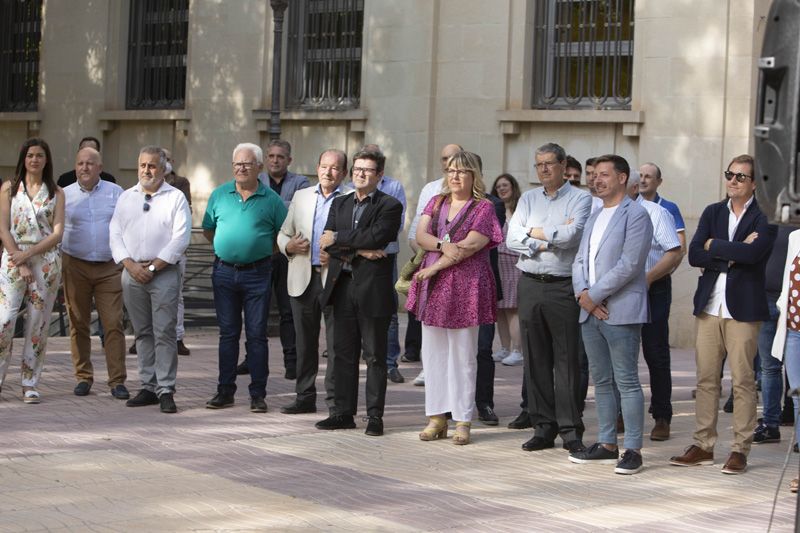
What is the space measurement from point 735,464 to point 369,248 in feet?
9.82

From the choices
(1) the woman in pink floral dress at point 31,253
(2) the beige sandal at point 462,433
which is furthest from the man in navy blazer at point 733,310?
(1) the woman in pink floral dress at point 31,253

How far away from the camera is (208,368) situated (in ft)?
45.2

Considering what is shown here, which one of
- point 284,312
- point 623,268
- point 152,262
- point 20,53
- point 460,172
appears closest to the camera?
point 623,268

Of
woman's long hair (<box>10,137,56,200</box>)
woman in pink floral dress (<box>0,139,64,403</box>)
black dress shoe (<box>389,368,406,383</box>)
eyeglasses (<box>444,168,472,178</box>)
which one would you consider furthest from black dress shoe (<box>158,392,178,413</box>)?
eyeglasses (<box>444,168,472,178</box>)

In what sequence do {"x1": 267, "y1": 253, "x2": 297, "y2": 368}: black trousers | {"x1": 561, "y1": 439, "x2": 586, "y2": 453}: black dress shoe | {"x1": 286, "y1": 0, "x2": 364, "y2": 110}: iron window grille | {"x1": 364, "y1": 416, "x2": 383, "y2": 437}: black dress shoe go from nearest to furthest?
{"x1": 561, "y1": 439, "x2": 586, "y2": 453}: black dress shoe < {"x1": 364, "y1": 416, "x2": 383, "y2": 437}: black dress shoe < {"x1": 267, "y1": 253, "x2": 297, "y2": 368}: black trousers < {"x1": 286, "y1": 0, "x2": 364, "y2": 110}: iron window grille

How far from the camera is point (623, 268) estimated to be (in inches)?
355

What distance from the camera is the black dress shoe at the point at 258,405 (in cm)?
1105

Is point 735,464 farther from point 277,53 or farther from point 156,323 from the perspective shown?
point 277,53

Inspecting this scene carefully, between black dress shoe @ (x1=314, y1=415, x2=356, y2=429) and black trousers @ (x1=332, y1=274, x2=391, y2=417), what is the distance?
0.04 meters

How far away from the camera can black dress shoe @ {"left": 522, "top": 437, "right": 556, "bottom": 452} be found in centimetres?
976

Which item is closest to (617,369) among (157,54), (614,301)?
(614,301)

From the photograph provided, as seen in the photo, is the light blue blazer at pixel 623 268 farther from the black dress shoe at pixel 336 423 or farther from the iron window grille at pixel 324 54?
the iron window grille at pixel 324 54

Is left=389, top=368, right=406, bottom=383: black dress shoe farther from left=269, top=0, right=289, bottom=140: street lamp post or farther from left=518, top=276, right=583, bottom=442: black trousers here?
left=269, top=0, right=289, bottom=140: street lamp post

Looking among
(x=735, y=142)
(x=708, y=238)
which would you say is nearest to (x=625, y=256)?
(x=708, y=238)
